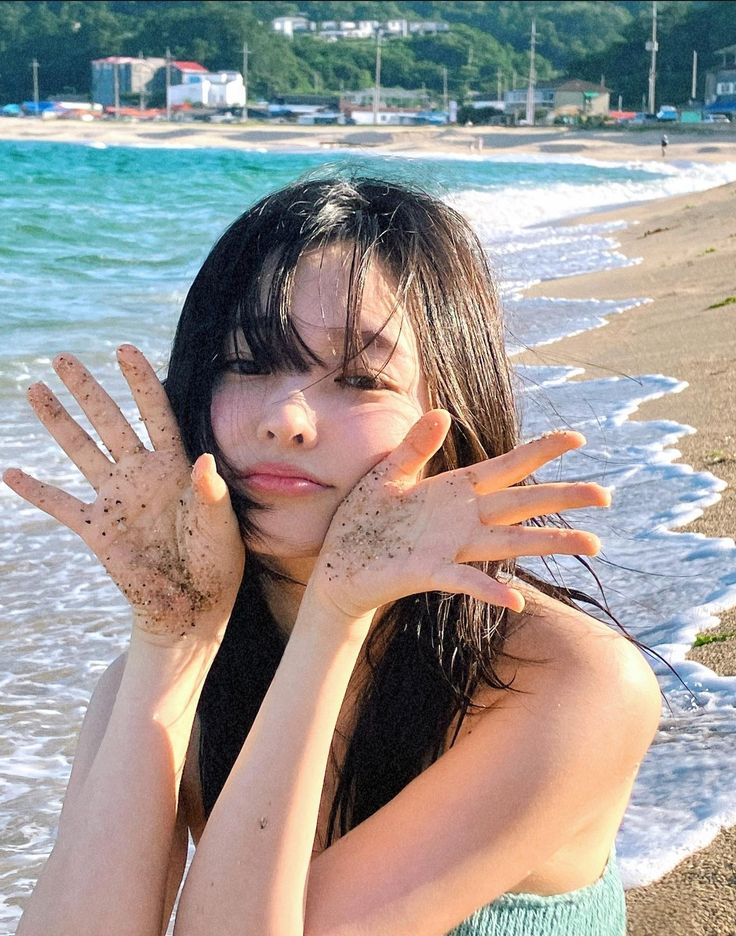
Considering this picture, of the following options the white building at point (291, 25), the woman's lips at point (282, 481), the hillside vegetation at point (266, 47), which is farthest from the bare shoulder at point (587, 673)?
the white building at point (291, 25)

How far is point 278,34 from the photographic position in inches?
5064

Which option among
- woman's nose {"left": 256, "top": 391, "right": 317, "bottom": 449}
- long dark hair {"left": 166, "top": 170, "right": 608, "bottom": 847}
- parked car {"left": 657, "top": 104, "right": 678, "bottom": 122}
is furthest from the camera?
parked car {"left": 657, "top": 104, "right": 678, "bottom": 122}

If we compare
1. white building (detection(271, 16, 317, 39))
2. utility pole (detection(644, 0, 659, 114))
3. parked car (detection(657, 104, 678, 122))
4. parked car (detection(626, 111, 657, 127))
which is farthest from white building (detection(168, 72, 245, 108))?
parked car (detection(657, 104, 678, 122))

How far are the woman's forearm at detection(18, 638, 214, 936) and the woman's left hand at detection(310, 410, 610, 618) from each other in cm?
32

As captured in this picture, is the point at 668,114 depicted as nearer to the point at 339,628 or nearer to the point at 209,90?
the point at 209,90

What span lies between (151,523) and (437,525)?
477mm

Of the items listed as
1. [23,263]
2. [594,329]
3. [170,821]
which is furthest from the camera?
[23,263]

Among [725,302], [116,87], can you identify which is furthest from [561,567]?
[116,87]

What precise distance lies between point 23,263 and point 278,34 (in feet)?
394

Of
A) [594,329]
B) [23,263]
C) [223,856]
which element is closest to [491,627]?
[223,856]

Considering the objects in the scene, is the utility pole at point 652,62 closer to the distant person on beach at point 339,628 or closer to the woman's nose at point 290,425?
the distant person on beach at point 339,628

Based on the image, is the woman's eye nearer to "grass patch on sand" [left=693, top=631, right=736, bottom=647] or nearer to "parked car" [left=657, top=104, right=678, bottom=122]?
"grass patch on sand" [left=693, top=631, right=736, bottom=647]

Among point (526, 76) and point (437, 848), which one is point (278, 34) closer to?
point (526, 76)

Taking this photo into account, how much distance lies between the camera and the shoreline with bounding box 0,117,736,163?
63.4m
